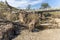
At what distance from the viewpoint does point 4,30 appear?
963 centimetres

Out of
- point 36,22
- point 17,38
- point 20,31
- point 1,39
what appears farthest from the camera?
point 36,22

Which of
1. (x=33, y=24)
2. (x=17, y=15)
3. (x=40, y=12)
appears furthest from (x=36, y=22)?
(x=40, y=12)

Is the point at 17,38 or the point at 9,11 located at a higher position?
the point at 9,11

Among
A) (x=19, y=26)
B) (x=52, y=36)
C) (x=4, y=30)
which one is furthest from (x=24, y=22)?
(x=4, y=30)

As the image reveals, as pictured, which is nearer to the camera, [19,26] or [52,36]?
[52,36]

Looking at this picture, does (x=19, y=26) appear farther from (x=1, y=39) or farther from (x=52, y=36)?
(x=1, y=39)

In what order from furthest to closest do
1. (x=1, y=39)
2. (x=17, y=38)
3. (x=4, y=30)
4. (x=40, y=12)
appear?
(x=40, y=12) → (x=17, y=38) → (x=4, y=30) → (x=1, y=39)

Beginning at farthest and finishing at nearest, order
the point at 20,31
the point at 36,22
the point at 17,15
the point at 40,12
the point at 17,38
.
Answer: the point at 40,12 < the point at 17,15 < the point at 36,22 < the point at 20,31 < the point at 17,38

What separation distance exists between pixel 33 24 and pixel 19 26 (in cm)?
101

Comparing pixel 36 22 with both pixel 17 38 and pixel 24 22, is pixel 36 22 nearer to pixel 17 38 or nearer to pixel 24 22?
pixel 24 22

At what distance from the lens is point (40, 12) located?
17906 mm

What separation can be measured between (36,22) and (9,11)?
3730 mm

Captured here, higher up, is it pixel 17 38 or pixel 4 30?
pixel 4 30

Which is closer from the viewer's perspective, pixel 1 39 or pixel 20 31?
pixel 1 39
